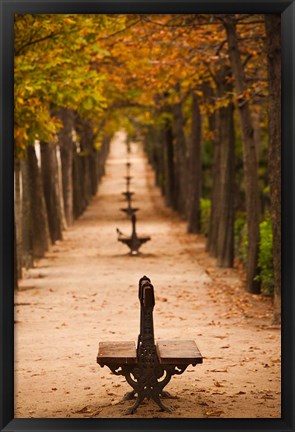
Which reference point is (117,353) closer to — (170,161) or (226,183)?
(226,183)

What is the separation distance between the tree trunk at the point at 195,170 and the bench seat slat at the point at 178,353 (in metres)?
Answer: 23.4

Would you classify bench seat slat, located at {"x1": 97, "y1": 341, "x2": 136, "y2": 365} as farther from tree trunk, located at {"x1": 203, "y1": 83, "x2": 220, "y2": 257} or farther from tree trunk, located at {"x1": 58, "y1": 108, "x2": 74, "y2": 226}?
tree trunk, located at {"x1": 58, "y1": 108, "x2": 74, "y2": 226}

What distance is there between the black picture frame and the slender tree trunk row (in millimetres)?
12815

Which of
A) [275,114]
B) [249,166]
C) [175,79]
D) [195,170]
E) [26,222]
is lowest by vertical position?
[26,222]

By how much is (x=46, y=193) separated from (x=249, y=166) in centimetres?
1276

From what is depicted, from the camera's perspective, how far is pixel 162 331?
1692 centimetres

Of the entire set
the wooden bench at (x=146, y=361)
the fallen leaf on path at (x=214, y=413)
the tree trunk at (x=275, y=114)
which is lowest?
the fallen leaf on path at (x=214, y=413)

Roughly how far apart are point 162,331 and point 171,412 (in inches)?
244

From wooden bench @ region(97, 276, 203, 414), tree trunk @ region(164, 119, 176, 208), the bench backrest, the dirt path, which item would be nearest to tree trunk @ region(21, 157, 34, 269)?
the dirt path

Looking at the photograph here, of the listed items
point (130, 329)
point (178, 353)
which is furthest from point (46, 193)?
point (178, 353)

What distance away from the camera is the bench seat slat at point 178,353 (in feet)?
35.1

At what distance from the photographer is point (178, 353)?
10945mm

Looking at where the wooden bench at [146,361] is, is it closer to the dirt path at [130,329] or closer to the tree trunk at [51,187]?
the dirt path at [130,329]

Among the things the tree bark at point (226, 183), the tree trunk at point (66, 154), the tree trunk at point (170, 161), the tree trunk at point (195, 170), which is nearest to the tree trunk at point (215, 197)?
the tree bark at point (226, 183)
